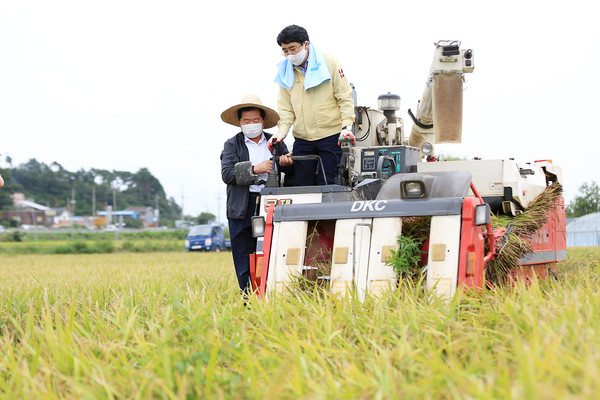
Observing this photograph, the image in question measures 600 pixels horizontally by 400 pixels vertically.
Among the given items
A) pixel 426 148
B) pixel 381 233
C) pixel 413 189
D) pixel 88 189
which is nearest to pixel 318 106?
pixel 413 189

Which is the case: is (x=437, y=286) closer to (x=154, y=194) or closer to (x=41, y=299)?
(x=41, y=299)

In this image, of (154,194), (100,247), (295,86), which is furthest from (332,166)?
(154,194)

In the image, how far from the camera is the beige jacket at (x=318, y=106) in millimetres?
5926

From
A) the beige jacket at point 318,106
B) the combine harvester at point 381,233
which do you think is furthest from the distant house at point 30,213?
the combine harvester at point 381,233

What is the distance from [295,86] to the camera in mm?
6082

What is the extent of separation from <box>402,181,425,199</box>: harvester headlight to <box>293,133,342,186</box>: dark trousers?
1.43 metres

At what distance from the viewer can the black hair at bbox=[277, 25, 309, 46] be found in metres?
5.75

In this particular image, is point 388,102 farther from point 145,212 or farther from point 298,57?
point 145,212

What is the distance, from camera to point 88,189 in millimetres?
97312

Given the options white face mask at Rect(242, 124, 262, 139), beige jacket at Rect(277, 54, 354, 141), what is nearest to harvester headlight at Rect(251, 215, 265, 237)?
beige jacket at Rect(277, 54, 354, 141)

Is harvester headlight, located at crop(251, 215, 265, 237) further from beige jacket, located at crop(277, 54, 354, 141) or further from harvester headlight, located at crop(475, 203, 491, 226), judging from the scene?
harvester headlight, located at crop(475, 203, 491, 226)

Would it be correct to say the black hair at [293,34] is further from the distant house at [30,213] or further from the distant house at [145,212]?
the distant house at [145,212]

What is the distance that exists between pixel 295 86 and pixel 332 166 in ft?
2.80

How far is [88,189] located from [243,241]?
317 feet
